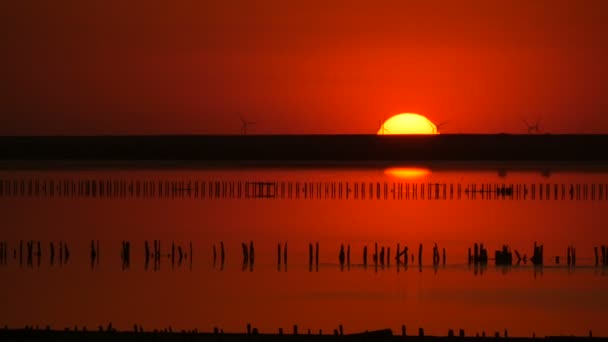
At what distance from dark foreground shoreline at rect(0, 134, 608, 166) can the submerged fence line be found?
126 ft

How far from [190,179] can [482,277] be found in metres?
34.5

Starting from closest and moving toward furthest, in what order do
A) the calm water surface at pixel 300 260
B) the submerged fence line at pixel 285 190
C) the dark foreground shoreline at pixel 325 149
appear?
1. the calm water surface at pixel 300 260
2. the submerged fence line at pixel 285 190
3. the dark foreground shoreline at pixel 325 149

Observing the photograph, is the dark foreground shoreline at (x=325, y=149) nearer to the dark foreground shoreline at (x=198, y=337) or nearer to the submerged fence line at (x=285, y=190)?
the submerged fence line at (x=285, y=190)

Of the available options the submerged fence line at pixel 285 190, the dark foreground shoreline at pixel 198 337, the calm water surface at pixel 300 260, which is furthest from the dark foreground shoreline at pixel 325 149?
the dark foreground shoreline at pixel 198 337

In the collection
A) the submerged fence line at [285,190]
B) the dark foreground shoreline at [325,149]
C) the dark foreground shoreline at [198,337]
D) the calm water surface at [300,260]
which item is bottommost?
the dark foreground shoreline at [325,149]

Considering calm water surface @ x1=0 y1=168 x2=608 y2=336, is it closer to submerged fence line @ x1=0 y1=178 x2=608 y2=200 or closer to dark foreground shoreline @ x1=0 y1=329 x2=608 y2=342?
submerged fence line @ x1=0 y1=178 x2=608 y2=200

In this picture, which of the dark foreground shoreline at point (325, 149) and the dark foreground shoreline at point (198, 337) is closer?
the dark foreground shoreline at point (198, 337)

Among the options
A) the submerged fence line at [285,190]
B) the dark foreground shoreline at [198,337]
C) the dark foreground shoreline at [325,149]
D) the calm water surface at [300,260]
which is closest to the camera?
the dark foreground shoreline at [198,337]

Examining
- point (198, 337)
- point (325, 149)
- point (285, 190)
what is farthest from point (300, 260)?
point (325, 149)

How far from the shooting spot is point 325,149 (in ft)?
328

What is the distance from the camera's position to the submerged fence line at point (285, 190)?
43606mm

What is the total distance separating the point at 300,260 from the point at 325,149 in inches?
2976

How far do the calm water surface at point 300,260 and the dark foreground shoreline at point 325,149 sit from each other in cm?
4384

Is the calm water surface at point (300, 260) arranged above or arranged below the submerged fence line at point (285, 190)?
above
